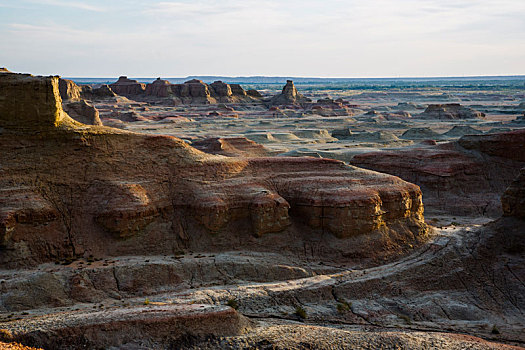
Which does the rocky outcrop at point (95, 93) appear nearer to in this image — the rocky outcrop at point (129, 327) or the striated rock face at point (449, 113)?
the striated rock face at point (449, 113)

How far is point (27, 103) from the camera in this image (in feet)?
95.9

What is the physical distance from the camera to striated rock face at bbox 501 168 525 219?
110ft

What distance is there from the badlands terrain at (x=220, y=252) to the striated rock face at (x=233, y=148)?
21.4 m

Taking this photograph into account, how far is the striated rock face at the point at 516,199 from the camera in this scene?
33625mm

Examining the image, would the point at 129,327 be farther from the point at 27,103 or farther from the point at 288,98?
the point at 288,98

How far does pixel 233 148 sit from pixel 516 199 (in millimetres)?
32370

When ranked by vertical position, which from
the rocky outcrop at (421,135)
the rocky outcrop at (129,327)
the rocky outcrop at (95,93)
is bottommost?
the rocky outcrop at (129,327)

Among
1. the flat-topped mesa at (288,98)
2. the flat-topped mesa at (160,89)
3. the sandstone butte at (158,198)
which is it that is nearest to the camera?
the sandstone butte at (158,198)

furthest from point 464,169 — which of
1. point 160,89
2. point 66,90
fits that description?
point 160,89

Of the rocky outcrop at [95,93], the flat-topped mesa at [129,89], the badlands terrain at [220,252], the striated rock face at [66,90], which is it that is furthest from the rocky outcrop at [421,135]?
the flat-topped mesa at [129,89]

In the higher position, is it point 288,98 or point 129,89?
point 129,89

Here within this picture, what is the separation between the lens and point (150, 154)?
32.2 meters

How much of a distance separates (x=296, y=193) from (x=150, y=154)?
32.5 feet

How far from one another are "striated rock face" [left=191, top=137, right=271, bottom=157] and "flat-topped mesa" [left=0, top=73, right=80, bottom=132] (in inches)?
1073
